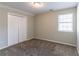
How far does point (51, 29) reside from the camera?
187 inches

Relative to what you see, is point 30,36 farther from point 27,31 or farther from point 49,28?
point 49,28

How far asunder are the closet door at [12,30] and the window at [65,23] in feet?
8.67

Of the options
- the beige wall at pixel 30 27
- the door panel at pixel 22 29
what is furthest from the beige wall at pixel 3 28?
the beige wall at pixel 30 27

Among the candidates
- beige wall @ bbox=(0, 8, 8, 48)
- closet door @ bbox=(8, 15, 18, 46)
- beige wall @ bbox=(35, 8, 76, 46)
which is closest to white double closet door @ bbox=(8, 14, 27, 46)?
closet door @ bbox=(8, 15, 18, 46)

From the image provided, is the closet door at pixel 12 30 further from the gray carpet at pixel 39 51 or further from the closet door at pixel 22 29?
the gray carpet at pixel 39 51

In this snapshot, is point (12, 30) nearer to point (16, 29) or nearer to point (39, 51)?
point (16, 29)

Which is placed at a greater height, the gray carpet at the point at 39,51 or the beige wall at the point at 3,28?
the beige wall at the point at 3,28

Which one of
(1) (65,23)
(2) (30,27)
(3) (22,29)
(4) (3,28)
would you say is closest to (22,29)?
(3) (22,29)

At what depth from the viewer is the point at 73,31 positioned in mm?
3775

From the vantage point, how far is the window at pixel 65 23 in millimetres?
3916

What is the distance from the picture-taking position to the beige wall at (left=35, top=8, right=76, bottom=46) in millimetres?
3854

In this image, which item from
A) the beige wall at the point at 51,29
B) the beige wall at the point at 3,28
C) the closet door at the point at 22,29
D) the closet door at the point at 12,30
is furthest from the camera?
the closet door at the point at 22,29

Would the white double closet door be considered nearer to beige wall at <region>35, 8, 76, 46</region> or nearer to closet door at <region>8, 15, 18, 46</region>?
closet door at <region>8, 15, 18, 46</region>

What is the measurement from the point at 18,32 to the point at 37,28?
167cm
